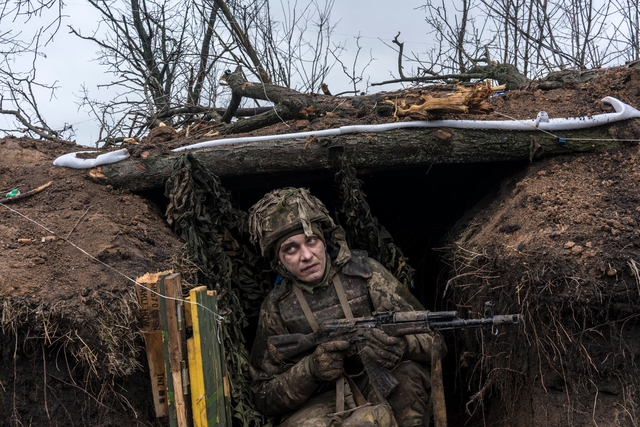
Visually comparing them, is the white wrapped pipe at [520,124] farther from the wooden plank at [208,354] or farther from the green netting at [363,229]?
the wooden plank at [208,354]

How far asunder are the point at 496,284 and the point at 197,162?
7.88ft

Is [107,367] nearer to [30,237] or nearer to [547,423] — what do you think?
[30,237]

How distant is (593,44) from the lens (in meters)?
8.13

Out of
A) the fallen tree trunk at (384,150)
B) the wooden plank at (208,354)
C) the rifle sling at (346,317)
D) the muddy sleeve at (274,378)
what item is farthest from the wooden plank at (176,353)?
the fallen tree trunk at (384,150)

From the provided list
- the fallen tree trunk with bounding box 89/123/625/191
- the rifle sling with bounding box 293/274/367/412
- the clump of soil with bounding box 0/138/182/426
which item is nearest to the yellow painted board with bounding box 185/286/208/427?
the clump of soil with bounding box 0/138/182/426

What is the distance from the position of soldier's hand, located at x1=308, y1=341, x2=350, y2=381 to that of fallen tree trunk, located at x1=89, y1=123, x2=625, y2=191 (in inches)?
→ 59.5

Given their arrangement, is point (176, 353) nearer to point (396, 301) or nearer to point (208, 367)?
point (208, 367)

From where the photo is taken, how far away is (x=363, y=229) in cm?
477

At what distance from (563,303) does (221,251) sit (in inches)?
97.8

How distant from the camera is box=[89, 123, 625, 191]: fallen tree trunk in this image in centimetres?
458

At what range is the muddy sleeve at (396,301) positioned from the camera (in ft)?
13.1

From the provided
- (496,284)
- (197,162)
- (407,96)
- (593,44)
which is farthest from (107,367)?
(593,44)

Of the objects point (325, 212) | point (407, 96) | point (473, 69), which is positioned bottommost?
point (325, 212)

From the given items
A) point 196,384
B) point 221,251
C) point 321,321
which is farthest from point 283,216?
point 196,384
